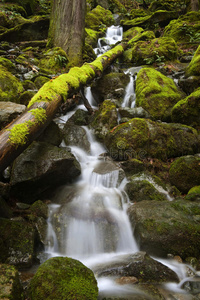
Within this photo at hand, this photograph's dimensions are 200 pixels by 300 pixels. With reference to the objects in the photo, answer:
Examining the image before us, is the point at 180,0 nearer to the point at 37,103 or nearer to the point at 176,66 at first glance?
the point at 176,66

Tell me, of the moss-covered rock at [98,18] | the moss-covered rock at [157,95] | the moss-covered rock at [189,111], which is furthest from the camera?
the moss-covered rock at [98,18]

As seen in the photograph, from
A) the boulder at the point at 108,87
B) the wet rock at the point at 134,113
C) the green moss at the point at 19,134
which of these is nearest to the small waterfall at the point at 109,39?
the boulder at the point at 108,87

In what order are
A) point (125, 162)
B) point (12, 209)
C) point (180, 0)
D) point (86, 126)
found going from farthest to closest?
1. point (180, 0)
2. point (86, 126)
3. point (125, 162)
4. point (12, 209)

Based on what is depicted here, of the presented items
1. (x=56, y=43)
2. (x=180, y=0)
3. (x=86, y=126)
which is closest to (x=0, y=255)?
(x=86, y=126)

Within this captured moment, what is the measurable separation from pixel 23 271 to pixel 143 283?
5.70 ft

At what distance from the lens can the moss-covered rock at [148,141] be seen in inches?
231

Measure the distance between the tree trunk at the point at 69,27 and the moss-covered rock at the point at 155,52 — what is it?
11.6 ft

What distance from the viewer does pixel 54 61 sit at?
9.98 meters

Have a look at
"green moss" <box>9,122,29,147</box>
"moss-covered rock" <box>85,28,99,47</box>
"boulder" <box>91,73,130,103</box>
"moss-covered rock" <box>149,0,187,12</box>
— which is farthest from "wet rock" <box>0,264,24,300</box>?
"moss-covered rock" <box>149,0,187,12</box>

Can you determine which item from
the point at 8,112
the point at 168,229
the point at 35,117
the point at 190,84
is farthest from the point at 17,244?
the point at 190,84

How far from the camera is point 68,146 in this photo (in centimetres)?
665

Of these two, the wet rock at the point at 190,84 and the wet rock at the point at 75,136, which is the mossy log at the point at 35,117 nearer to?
the wet rock at the point at 75,136

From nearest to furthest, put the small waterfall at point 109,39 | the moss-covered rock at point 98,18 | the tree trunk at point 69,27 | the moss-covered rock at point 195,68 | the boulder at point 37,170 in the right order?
the boulder at point 37,170, the moss-covered rock at point 195,68, the tree trunk at point 69,27, the small waterfall at point 109,39, the moss-covered rock at point 98,18

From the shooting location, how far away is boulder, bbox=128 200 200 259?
353 cm
